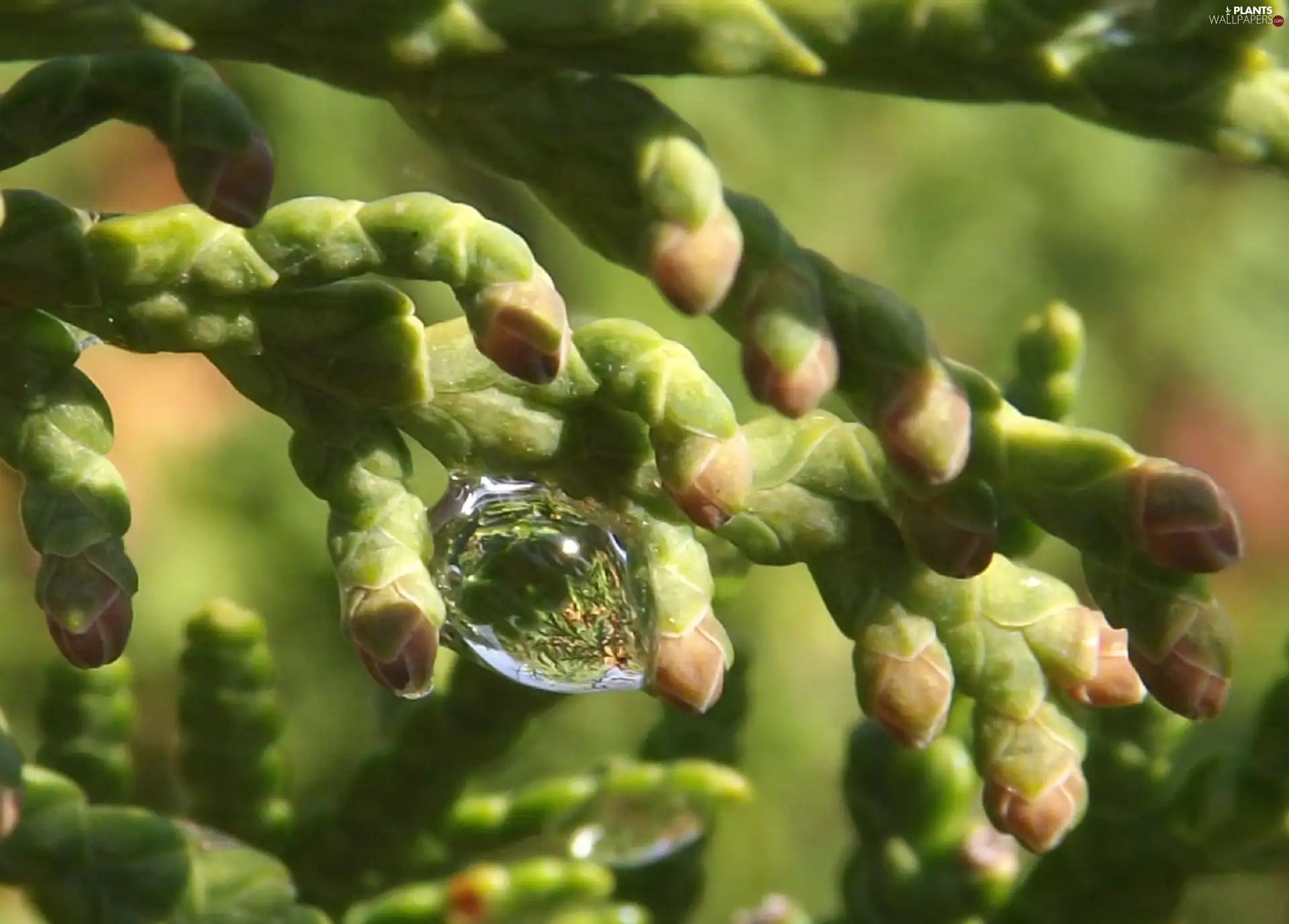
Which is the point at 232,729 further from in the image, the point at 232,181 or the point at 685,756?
the point at 232,181

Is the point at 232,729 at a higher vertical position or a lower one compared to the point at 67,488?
lower

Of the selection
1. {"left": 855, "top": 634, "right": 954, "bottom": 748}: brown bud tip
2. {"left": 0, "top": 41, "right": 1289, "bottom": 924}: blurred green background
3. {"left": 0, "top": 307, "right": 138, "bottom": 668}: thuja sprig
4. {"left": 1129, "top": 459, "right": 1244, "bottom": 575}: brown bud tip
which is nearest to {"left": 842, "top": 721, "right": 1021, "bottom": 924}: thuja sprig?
{"left": 855, "top": 634, "right": 954, "bottom": 748}: brown bud tip

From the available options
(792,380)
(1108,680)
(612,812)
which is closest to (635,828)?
(612,812)

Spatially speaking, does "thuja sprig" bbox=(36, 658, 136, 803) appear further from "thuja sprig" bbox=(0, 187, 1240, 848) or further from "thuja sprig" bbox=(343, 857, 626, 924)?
"thuja sprig" bbox=(0, 187, 1240, 848)

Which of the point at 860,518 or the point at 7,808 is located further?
the point at 860,518

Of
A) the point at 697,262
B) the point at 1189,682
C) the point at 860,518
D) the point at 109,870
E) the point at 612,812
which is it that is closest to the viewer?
the point at 697,262

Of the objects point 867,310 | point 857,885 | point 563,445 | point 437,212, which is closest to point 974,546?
point 867,310
